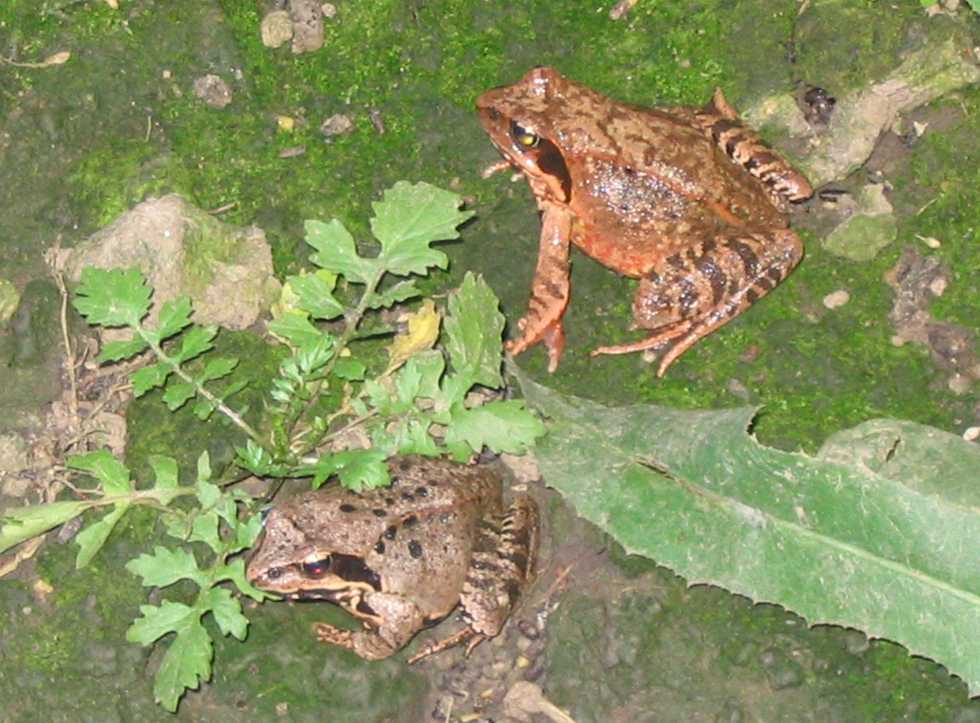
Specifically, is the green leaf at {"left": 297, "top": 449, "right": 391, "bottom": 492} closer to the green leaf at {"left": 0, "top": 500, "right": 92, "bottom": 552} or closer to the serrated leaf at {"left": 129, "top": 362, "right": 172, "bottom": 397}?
the serrated leaf at {"left": 129, "top": 362, "right": 172, "bottom": 397}

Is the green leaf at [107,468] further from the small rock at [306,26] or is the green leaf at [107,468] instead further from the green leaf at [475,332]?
the small rock at [306,26]

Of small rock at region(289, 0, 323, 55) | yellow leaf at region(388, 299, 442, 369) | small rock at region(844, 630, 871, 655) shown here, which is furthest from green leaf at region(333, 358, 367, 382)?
small rock at region(844, 630, 871, 655)

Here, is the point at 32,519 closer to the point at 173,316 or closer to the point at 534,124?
the point at 173,316

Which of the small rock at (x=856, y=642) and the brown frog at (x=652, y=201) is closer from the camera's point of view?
the small rock at (x=856, y=642)

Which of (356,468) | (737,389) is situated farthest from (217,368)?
(737,389)

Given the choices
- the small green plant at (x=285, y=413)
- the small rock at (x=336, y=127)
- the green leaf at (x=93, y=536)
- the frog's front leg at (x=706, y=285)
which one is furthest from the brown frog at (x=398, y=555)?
the small rock at (x=336, y=127)

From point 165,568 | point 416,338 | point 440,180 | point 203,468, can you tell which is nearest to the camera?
point 165,568

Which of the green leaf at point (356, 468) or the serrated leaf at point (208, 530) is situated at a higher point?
the green leaf at point (356, 468)

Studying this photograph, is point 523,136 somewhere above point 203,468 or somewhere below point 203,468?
above
